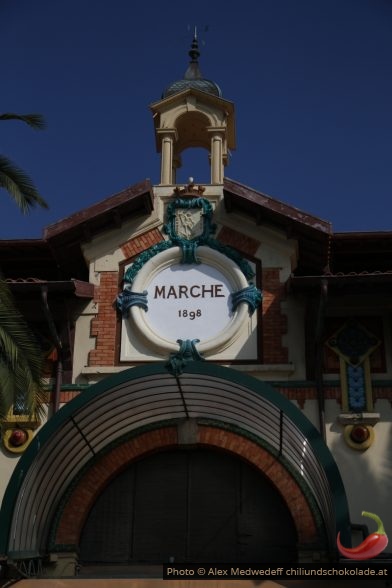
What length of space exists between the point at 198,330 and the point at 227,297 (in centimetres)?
80

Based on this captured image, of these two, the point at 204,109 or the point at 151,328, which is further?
the point at 204,109

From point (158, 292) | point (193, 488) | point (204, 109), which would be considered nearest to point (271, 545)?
point (193, 488)

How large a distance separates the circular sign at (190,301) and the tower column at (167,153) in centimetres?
177

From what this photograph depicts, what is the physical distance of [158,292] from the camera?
48.4ft

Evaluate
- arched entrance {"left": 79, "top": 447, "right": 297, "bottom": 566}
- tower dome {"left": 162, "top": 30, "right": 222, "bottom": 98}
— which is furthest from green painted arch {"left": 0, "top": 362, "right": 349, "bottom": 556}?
tower dome {"left": 162, "top": 30, "right": 222, "bottom": 98}

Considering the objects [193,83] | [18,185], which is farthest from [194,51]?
[18,185]

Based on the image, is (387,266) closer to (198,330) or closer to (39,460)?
(198,330)

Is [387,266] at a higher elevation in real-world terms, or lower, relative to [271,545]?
higher

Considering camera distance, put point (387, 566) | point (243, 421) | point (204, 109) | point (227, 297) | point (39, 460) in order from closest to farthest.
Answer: point (387, 566), point (39, 460), point (243, 421), point (227, 297), point (204, 109)

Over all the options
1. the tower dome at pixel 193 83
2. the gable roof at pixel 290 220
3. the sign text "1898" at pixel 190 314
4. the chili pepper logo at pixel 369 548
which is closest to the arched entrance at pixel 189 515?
the chili pepper logo at pixel 369 548

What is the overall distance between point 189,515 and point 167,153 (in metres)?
6.84

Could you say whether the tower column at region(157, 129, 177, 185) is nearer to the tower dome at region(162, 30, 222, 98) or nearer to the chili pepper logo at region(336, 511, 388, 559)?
the tower dome at region(162, 30, 222, 98)

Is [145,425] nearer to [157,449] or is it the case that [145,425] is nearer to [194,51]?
[157,449]

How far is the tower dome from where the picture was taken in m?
17.2
